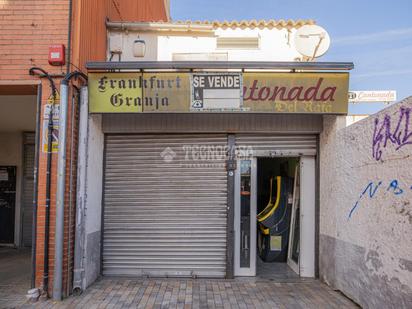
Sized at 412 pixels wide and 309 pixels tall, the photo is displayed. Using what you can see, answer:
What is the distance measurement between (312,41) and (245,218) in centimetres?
328

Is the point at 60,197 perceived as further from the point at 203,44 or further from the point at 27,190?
the point at 27,190

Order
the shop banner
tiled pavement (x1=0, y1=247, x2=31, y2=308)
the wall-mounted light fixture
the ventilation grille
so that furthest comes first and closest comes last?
the ventilation grille, the wall-mounted light fixture, the shop banner, tiled pavement (x1=0, y1=247, x2=31, y2=308)

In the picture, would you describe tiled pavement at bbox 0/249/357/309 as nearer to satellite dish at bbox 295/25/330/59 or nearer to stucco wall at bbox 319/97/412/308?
stucco wall at bbox 319/97/412/308

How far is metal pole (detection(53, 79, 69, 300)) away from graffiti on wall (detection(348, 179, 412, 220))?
416 centimetres

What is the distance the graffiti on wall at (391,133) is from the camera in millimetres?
3738

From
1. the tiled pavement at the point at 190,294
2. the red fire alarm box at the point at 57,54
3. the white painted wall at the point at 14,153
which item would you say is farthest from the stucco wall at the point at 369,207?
the white painted wall at the point at 14,153

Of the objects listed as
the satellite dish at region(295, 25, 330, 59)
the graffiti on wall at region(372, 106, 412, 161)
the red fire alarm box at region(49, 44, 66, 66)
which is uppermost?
the satellite dish at region(295, 25, 330, 59)

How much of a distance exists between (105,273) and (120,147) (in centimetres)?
225

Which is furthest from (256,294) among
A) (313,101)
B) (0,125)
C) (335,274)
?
(0,125)

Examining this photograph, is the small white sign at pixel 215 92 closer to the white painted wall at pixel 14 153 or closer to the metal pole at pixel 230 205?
the metal pole at pixel 230 205

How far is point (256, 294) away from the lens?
525cm

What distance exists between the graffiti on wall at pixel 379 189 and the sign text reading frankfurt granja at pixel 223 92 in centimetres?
142

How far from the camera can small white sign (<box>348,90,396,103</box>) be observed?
6.29m

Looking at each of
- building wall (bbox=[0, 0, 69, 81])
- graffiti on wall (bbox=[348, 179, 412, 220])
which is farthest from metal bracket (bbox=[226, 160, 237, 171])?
building wall (bbox=[0, 0, 69, 81])
